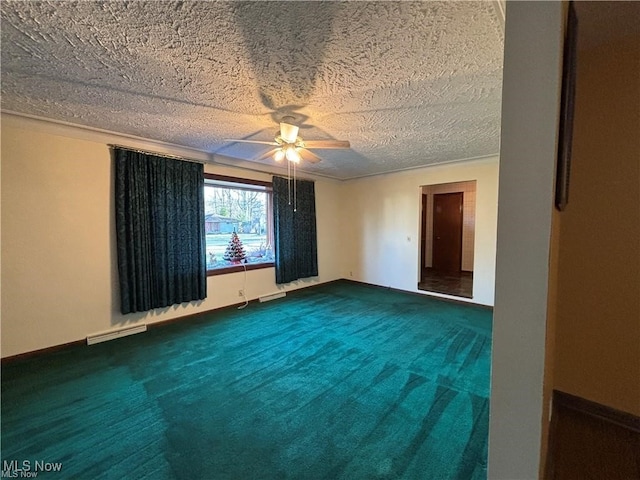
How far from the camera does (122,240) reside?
3.14 meters

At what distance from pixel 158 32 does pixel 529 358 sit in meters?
2.16

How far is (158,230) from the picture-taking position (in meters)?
3.38

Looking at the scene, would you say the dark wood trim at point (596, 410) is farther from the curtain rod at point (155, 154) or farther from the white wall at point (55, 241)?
Answer: the curtain rod at point (155, 154)

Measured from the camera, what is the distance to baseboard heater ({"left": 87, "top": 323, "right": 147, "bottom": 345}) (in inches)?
119

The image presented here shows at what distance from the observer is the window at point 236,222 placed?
418 cm

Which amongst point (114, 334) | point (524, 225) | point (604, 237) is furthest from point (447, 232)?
point (114, 334)

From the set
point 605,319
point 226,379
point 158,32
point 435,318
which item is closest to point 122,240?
point 226,379

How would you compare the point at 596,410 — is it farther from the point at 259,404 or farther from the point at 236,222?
the point at 236,222

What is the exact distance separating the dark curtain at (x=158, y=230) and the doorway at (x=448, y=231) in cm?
493

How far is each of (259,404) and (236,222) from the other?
313cm

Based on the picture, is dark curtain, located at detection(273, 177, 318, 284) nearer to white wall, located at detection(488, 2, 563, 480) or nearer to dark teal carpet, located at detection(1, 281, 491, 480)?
dark teal carpet, located at detection(1, 281, 491, 480)

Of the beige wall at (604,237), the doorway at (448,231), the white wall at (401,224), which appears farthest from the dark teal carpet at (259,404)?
the doorway at (448,231)

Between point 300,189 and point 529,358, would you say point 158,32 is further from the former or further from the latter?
point 300,189

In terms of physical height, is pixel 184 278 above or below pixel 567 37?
below
